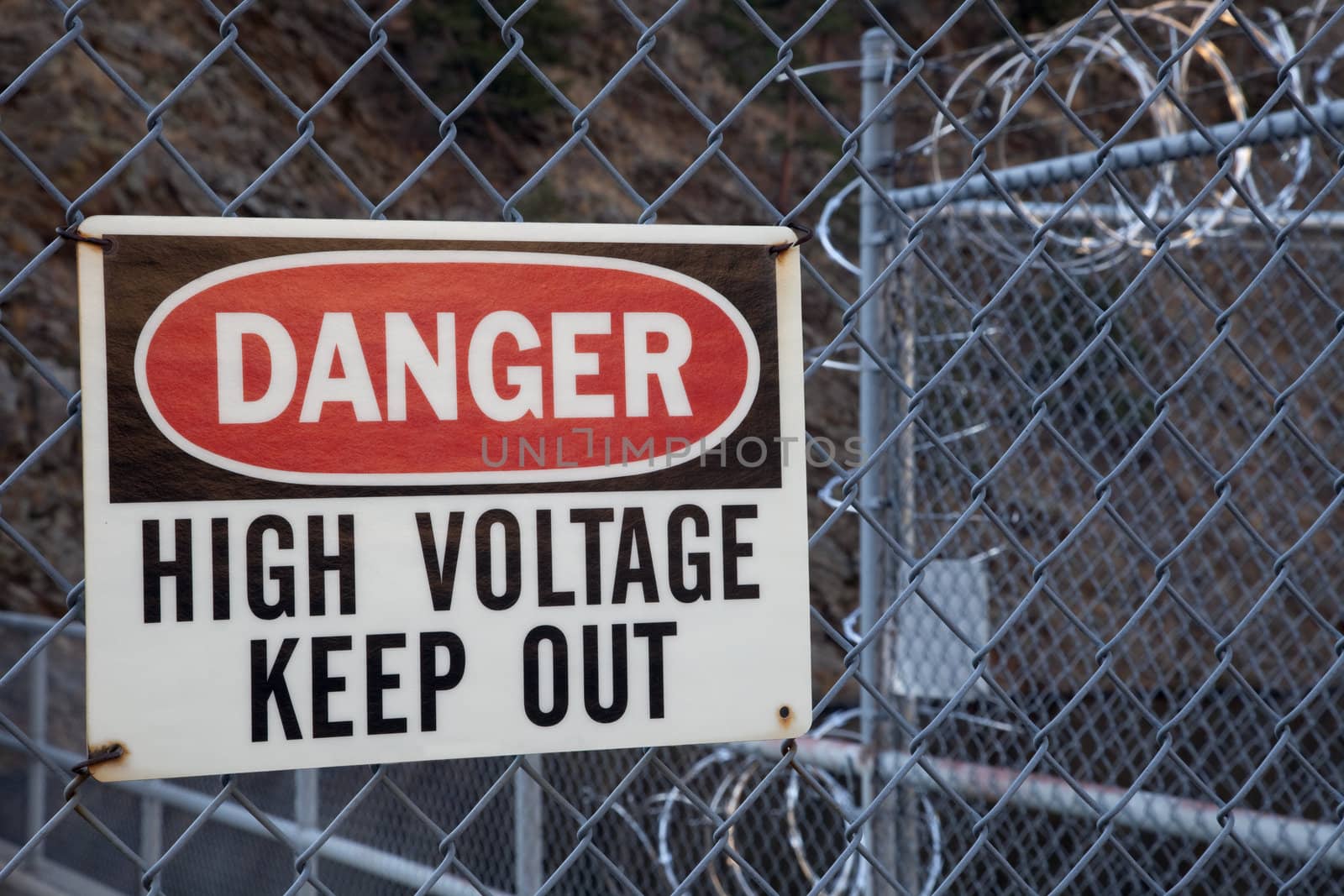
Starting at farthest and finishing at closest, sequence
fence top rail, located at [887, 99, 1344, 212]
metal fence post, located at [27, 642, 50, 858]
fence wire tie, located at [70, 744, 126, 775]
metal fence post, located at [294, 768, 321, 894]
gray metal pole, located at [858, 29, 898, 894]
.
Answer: metal fence post, located at [27, 642, 50, 858] → metal fence post, located at [294, 768, 321, 894] → gray metal pole, located at [858, 29, 898, 894] → fence top rail, located at [887, 99, 1344, 212] → fence wire tie, located at [70, 744, 126, 775]

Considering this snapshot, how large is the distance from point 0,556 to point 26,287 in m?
2.03

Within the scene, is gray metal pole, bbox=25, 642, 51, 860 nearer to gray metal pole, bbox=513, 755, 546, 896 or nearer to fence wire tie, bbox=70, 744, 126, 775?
gray metal pole, bbox=513, 755, 546, 896

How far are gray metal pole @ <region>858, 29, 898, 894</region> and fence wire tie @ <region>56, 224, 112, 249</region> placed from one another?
2.27 metres

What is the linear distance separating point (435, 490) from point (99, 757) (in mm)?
404

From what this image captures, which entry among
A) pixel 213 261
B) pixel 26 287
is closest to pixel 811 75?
pixel 26 287

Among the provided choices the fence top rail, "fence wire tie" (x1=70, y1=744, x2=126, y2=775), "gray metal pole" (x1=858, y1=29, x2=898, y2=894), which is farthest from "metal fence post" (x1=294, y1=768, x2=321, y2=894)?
"fence wire tie" (x1=70, y1=744, x2=126, y2=775)

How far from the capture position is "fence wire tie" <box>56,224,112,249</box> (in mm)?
1061

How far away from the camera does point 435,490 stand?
44.9 inches

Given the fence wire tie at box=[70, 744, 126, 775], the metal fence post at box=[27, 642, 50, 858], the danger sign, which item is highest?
the danger sign

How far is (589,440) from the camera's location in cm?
118

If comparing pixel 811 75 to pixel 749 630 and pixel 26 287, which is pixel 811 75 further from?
pixel 749 630

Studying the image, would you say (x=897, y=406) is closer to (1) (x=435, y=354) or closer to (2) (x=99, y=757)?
(1) (x=435, y=354)

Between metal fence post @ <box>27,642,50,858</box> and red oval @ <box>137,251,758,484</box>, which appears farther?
metal fence post @ <box>27,642,50,858</box>

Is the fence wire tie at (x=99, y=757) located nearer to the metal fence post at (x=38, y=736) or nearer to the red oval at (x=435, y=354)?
the red oval at (x=435, y=354)
